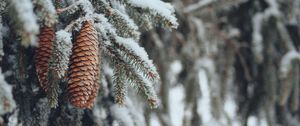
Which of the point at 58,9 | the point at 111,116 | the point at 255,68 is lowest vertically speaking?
the point at 111,116

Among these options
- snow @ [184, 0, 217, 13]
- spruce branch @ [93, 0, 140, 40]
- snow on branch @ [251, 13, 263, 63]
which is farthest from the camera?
snow on branch @ [251, 13, 263, 63]

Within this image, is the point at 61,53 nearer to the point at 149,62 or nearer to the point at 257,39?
the point at 149,62

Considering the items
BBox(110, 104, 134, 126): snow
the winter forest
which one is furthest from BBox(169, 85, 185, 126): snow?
BBox(110, 104, 134, 126): snow

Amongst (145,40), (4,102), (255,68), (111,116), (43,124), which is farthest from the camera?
(255,68)

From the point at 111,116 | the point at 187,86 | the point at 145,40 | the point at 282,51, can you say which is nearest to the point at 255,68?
the point at 282,51

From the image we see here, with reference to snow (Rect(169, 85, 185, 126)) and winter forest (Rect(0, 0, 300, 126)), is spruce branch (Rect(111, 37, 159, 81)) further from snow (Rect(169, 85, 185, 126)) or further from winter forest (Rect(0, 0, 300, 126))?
snow (Rect(169, 85, 185, 126))

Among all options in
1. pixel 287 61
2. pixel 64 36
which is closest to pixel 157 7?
pixel 64 36

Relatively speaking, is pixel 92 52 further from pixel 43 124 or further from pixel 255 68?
pixel 255 68

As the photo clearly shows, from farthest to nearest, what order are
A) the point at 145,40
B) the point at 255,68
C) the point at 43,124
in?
the point at 255,68
the point at 145,40
the point at 43,124
